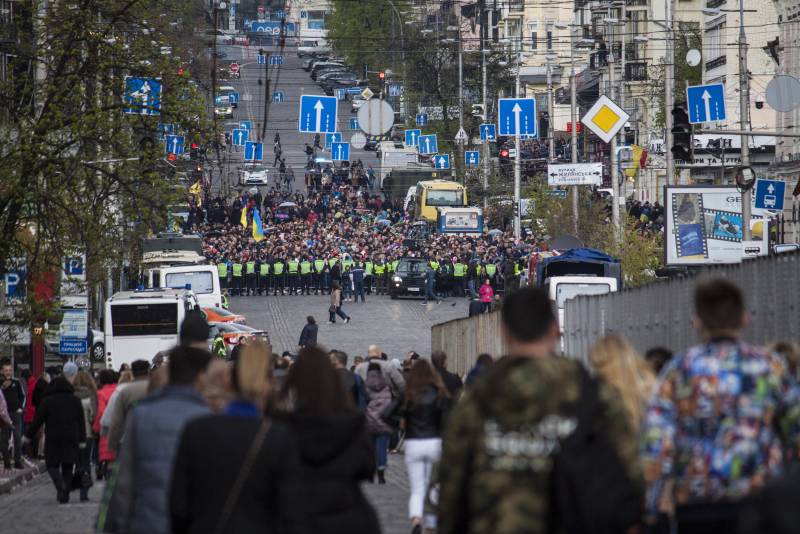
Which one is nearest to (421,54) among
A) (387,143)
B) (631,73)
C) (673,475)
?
(387,143)

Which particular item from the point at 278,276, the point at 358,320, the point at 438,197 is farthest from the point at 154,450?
the point at 438,197

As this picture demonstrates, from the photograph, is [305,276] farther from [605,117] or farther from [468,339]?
[468,339]

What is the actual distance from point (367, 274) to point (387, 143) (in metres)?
43.2

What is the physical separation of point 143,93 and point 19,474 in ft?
20.0

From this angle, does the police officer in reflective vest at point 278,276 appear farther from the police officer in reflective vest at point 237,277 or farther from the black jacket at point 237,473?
the black jacket at point 237,473

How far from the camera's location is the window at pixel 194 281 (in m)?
62.2

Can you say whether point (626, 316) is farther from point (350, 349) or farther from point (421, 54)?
point (421, 54)

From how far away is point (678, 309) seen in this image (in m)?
19.5

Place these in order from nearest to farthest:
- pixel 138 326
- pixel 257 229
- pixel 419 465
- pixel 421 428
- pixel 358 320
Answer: pixel 419 465 < pixel 421 428 < pixel 138 326 < pixel 358 320 < pixel 257 229

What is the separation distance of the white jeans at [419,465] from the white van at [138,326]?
34.1 metres

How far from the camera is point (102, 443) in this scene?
67.9 ft

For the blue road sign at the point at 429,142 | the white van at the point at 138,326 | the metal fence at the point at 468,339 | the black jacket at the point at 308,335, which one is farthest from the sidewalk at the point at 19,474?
the blue road sign at the point at 429,142

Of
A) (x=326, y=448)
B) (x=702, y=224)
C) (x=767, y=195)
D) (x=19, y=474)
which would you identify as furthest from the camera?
(x=767, y=195)

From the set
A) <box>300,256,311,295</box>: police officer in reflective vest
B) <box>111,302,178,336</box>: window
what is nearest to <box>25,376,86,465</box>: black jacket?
<box>111,302,178,336</box>: window
